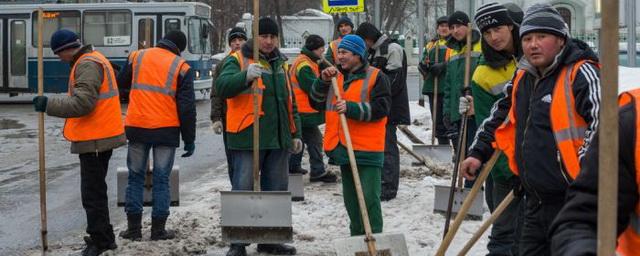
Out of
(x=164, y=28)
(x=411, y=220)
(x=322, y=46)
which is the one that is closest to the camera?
(x=411, y=220)

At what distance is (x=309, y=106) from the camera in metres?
10.7

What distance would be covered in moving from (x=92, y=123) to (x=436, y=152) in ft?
18.3

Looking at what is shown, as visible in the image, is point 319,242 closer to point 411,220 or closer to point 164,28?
point 411,220

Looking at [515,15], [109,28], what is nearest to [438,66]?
[515,15]

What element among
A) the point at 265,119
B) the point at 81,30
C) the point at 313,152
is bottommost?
the point at 313,152

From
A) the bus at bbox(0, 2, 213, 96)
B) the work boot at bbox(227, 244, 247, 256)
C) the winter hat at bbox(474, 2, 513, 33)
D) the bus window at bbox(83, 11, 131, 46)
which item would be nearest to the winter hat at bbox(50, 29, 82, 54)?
the work boot at bbox(227, 244, 247, 256)

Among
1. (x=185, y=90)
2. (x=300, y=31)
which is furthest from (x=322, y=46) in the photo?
(x=300, y=31)

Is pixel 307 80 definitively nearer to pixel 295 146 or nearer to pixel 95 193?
pixel 295 146

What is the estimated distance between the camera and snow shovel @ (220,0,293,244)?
6938mm

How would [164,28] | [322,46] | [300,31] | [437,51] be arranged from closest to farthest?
[322,46]
[437,51]
[164,28]
[300,31]

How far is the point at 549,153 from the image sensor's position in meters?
4.23

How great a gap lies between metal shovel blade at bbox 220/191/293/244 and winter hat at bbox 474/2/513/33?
191 cm

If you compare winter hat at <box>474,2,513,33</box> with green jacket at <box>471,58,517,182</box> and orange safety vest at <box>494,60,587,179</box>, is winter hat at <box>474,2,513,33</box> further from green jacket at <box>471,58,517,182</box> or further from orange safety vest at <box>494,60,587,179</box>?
orange safety vest at <box>494,60,587,179</box>

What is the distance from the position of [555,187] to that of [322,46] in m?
6.27
